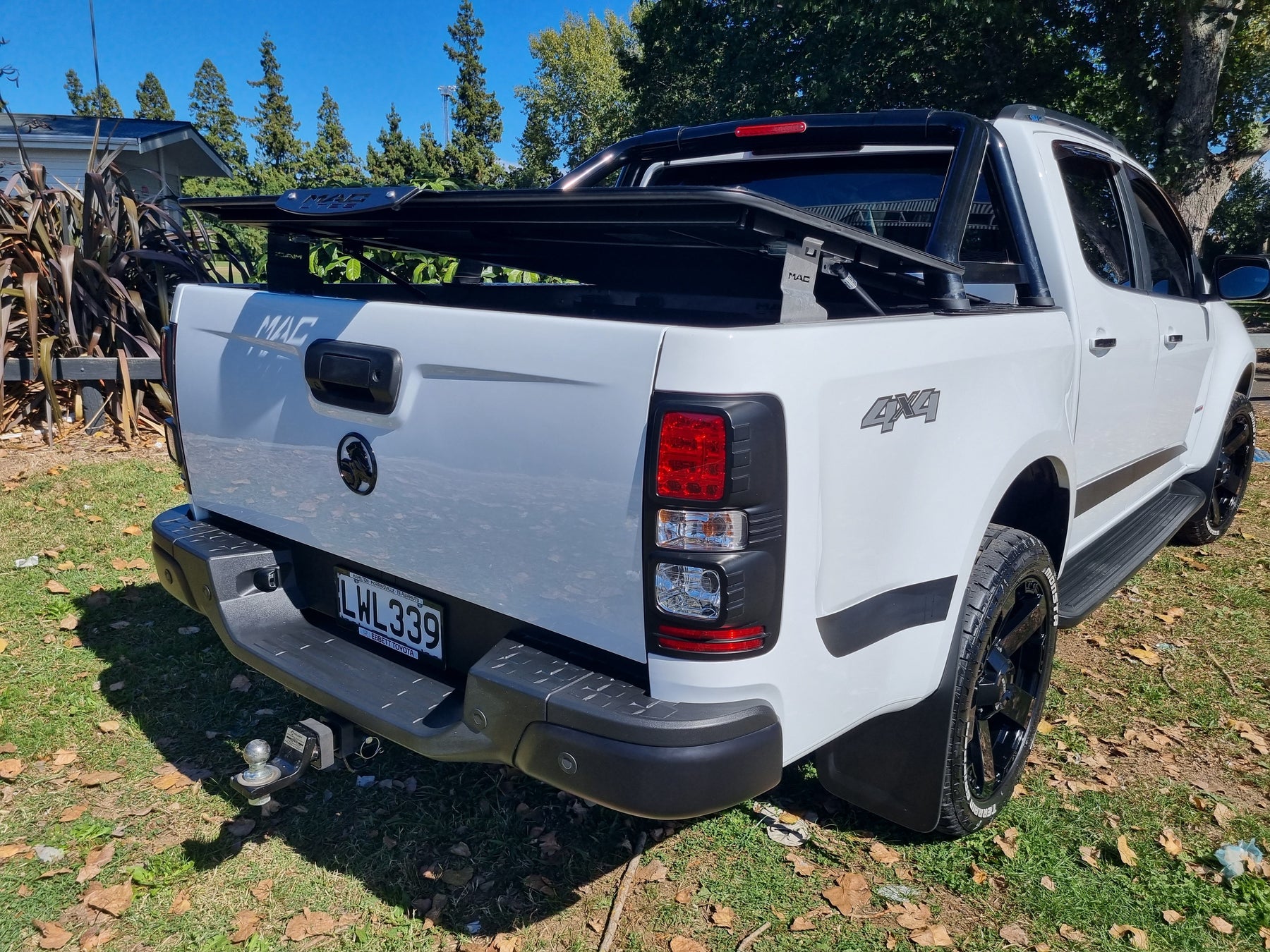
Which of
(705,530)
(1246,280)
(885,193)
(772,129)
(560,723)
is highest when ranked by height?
(772,129)

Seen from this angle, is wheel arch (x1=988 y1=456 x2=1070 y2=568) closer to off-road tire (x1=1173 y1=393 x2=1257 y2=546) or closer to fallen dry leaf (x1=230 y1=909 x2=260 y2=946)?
fallen dry leaf (x1=230 y1=909 x2=260 y2=946)

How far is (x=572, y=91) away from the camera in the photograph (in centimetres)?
5697

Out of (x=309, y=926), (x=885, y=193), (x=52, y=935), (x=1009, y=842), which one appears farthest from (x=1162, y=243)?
(x=52, y=935)

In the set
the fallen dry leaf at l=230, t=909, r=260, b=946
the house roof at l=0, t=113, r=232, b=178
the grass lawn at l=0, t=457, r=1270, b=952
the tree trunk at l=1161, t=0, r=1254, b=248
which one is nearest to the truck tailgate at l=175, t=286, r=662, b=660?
the grass lawn at l=0, t=457, r=1270, b=952

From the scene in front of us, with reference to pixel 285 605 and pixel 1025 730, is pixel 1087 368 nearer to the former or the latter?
pixel 1025 730

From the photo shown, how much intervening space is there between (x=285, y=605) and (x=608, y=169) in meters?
2.30

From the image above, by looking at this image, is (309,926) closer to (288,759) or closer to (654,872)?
(288,759)

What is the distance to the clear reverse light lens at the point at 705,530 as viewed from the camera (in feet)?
5.63

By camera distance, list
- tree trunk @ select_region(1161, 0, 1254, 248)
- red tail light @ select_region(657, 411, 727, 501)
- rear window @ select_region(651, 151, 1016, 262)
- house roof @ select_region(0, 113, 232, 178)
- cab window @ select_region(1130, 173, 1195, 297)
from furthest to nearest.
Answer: house roof @ select_region(0, 113, 232, 178), tree trunk @ select_region(1161, 0, 1254, 248), cab window @ select_region(1130, 173, 1195, 297), rear window @ select_region(651, 151, 1016, 262), red tail light @ select_region(657, 411, 727, 501)

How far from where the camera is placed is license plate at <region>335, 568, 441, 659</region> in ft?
7.56

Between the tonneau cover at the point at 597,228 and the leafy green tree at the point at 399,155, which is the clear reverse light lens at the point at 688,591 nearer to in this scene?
the tonneau cover at the point at 597,228

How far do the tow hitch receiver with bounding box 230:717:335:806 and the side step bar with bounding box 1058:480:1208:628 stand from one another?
7.48 ft

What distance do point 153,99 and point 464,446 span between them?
304ft

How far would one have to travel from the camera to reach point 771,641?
181cm
